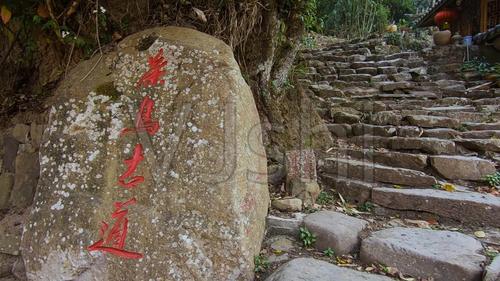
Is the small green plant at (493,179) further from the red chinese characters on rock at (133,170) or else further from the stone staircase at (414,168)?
the red chinese characters on rock at (133,170)

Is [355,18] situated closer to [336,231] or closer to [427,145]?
[427,145]

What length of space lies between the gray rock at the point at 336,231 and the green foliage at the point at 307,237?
1.0 inches

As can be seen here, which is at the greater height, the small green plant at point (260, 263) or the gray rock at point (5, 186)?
the gray rock at point (5, 186)

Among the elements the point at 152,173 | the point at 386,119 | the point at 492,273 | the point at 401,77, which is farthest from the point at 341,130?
the point at 401,77

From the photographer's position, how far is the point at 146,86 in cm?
215

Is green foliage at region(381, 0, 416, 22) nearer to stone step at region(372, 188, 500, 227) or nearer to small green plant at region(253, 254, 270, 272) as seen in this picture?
stone step at region(372, 188, 500, 227)

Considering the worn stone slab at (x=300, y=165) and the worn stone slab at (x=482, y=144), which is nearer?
the worn stone slab at (x=300, y=165)

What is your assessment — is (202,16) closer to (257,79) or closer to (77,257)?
(257,79)

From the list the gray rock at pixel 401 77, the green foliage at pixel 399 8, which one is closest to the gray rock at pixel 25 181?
the gray rock at pixel 401 77

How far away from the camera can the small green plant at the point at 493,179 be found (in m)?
2.82

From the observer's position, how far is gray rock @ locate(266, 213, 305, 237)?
2.42 metres

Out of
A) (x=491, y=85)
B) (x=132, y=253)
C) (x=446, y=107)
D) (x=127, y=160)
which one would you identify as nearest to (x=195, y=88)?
(x=127, y=160)

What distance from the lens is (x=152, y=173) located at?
1968mm

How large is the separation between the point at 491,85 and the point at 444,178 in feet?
11.5
